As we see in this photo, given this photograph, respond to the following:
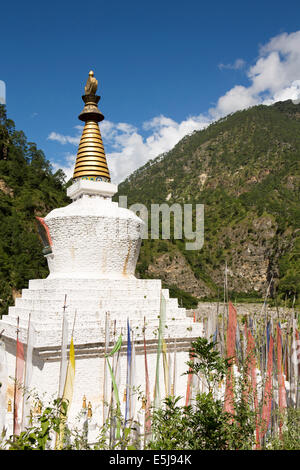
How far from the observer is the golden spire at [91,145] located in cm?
1063

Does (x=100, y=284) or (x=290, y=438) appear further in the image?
(x=100, y=284)

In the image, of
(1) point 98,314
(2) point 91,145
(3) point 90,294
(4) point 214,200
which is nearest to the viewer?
(1) point 98,314

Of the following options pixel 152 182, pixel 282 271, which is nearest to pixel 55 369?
pixel 282 271

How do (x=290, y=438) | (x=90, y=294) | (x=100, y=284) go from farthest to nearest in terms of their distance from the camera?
(x=100, y=284) < (x=90, y=294) < (x=290, y=438)

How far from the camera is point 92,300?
27.5 feet

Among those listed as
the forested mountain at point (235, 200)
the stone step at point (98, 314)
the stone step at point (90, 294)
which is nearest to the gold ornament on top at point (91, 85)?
the stone step at point (90, 294)

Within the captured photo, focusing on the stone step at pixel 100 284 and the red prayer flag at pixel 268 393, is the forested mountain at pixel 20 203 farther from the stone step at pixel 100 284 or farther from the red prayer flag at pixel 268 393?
the red prayer flag at pixel 268 393

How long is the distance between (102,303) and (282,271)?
159 ft

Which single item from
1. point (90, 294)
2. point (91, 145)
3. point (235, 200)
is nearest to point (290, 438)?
point (90, 294)

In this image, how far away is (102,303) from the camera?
8.48 meters

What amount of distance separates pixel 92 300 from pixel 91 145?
15.2 feet

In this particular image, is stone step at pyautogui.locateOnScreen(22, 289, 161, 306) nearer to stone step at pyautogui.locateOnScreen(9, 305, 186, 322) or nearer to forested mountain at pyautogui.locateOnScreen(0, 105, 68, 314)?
stone step at pyautogui.locateOnScreen(9, 305, 186, 322)

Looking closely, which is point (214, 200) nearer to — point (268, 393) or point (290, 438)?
point (268, 393)

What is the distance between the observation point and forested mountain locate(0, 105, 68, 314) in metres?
24.2
